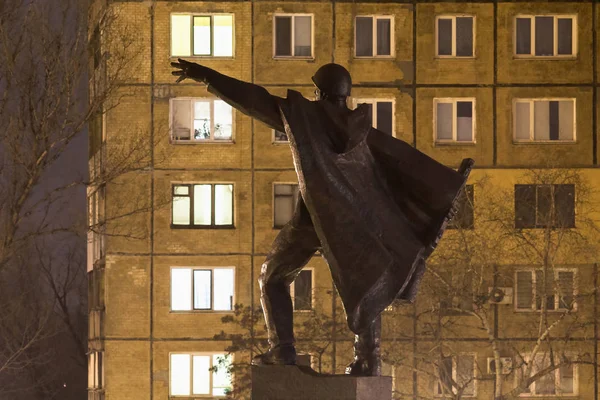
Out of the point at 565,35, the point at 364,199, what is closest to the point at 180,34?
the point at 565,35

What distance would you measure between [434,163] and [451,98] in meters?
35.3

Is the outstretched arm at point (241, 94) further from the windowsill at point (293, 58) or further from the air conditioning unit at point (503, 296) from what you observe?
the windowsill at point (293, 58)

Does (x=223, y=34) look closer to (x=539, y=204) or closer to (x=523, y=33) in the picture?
(x=523, y=33)

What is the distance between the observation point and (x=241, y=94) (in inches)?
529

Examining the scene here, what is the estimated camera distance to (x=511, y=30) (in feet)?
159

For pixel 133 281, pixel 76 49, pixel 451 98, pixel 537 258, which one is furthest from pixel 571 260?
pixel 76 49

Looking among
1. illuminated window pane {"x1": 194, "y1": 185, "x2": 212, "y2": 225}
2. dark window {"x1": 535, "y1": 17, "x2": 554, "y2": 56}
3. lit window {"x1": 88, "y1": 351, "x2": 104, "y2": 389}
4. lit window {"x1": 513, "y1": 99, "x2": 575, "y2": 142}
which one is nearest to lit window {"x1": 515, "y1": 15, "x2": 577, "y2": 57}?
dark window {"x1": 535, "y1": 17, "x2": 554, "y2": 56}

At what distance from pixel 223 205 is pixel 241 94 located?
35.0m

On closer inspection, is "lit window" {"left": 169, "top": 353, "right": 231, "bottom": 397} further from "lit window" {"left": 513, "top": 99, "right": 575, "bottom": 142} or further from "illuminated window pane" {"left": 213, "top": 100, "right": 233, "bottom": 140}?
"lit window" {"left": 513, "top": 99, "right": 575, "bottom": 142}

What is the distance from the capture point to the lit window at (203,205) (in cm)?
4838

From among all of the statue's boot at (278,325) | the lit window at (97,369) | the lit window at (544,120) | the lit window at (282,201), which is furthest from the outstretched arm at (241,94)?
the lit window at (97,369)

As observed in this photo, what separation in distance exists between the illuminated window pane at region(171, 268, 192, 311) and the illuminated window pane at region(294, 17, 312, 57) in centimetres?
664

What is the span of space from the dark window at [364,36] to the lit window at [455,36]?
1.84 m

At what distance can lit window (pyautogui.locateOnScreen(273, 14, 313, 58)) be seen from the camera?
159ft
